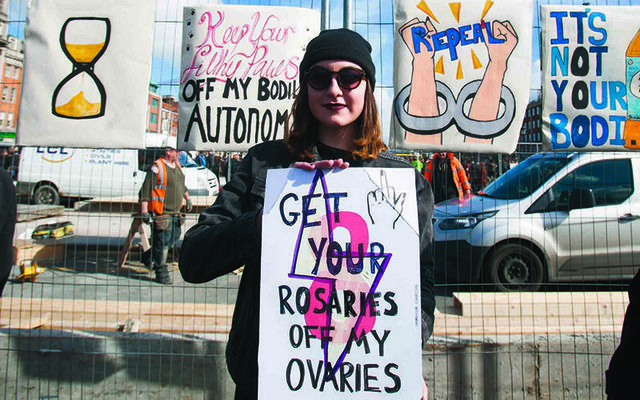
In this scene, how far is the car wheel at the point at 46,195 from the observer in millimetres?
12008

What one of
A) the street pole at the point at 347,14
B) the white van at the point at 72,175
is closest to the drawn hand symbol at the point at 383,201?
the street pole at the point at 347,14

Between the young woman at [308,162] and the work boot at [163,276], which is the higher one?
the young woman at [308,162]

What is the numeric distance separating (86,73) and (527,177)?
5.17 m

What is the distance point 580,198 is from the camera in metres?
5.03

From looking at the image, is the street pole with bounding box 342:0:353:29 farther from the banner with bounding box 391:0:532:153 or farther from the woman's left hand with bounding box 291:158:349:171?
the woman's left hand with bounding box 291:158:349:171

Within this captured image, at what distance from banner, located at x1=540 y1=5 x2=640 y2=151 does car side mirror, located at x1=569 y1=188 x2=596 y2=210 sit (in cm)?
236

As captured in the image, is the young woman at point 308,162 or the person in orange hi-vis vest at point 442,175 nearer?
the young woman at point 308,162

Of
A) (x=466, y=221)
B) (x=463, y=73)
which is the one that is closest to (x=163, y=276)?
(x=466, y=221)

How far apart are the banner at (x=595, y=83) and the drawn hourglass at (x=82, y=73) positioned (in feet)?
9.78

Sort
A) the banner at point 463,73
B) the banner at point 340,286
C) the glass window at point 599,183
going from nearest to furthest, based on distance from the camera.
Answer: the banner at point 340,286 → the banner at point 463,73 → the glass window at point 599,183

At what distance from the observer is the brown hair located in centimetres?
141

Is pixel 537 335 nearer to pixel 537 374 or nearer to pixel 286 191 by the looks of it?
pixel 537 374

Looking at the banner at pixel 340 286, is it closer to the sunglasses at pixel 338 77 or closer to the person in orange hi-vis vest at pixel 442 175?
the sunglasses at pixel 338 77

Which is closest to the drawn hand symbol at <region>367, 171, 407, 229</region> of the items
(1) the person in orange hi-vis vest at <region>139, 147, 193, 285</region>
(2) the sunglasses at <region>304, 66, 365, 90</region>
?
(2) the sunglasses at <region>304, 66, 365, 90</region>
